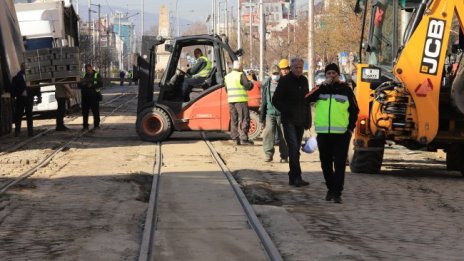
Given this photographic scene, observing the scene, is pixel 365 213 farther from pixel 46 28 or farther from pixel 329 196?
pixel 46 28

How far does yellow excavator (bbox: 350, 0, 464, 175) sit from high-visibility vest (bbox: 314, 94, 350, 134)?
2.27 m

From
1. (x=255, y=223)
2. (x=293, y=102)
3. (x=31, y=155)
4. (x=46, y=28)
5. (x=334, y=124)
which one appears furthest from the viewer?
(x=46, y=28)

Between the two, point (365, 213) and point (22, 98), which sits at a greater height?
point (22, 98)

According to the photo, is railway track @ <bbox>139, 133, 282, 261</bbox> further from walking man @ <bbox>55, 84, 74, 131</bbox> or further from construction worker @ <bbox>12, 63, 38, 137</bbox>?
walking man @ <bbox>55, 84, 74, 131</bbox>

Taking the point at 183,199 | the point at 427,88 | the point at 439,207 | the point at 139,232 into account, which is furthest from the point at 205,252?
the point at 427,88

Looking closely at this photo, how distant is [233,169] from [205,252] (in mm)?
6564

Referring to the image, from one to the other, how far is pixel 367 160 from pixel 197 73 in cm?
721

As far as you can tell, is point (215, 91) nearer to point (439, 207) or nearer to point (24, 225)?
point (439, 207)

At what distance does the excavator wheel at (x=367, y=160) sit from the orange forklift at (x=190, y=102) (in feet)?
19.7

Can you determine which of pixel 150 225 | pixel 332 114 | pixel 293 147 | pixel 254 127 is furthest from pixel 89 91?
pixel 150 225

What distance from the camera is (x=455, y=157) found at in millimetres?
14328

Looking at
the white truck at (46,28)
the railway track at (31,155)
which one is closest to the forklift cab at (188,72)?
the railway track at (31,155)

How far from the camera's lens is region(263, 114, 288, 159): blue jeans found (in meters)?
15.4

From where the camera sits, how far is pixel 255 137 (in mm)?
20344
